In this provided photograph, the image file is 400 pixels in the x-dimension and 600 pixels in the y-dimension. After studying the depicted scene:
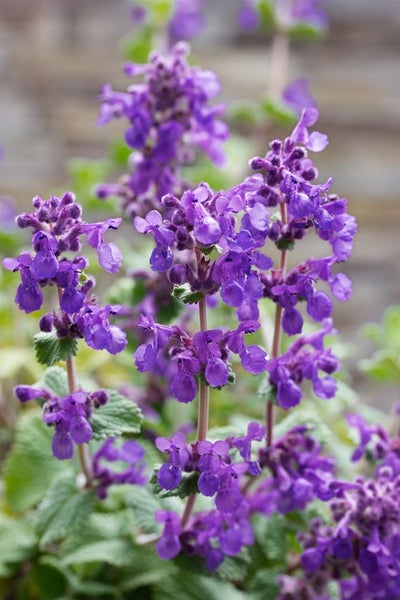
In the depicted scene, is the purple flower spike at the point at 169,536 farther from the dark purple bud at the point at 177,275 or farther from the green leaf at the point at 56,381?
the dark purple bud at the point at 177,275

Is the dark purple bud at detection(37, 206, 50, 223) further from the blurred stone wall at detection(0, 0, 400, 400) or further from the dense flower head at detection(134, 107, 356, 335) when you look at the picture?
the blurred stone wall at detection(0, 0, 400, 400)

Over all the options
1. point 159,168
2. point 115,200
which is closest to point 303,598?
point 159,168

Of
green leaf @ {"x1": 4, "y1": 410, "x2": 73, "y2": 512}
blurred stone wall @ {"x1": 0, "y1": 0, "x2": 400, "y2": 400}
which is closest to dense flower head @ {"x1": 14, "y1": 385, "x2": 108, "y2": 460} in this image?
green leaf @ {"x1": 4, "y1": 410, "x2": 73, "y2": 512}

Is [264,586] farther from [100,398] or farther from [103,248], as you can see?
[103,248]

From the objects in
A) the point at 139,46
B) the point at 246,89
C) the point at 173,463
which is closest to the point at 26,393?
the point at 173,463

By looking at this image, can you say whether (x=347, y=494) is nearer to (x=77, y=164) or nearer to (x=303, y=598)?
(x=303, y=598)

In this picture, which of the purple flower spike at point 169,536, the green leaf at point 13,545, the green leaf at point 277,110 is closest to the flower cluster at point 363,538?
the purple flower spike at point 169,536
